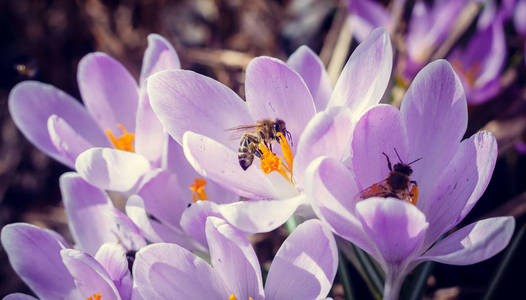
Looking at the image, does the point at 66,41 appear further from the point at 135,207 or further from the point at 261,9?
the point at 135,207

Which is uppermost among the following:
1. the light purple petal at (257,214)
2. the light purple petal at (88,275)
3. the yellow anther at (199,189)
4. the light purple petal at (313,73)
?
the light purple petal at (313,73)

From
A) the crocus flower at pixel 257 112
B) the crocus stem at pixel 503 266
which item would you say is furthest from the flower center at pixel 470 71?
the crocus flower at pixel 257 112

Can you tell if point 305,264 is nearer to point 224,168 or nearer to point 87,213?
point 224,168

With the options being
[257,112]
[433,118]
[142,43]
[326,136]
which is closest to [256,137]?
[257,112]

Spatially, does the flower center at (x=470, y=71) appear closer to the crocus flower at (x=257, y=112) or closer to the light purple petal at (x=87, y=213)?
the crocus flower at (x=257, y=112)

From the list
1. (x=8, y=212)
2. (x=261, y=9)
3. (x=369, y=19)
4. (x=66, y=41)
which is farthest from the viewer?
(x=66, y=41)

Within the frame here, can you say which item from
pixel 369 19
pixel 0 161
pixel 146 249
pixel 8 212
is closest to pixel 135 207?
pixel 146 249
